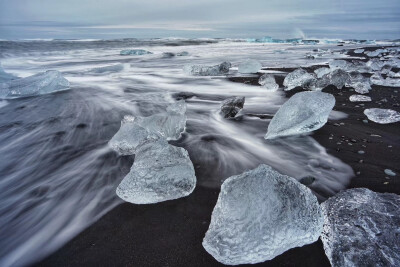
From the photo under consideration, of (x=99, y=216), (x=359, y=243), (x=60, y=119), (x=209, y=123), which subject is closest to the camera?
(x=359, y=243)

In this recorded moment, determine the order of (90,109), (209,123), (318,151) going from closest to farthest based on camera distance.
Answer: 1. (318,151)
2. (209,123)
3. (90,109)

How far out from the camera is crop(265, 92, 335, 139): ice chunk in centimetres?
270

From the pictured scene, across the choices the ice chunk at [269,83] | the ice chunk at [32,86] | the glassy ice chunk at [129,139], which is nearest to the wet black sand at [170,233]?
the glassy ice chunk at [129,139]

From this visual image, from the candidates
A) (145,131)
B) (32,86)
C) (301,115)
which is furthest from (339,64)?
(32,86)

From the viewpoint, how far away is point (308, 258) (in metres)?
Result: 1.29

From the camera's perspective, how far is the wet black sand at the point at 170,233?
132 cm

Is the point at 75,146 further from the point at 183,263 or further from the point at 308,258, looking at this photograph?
the point at 308,258

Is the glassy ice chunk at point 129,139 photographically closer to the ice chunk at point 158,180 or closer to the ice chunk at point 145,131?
the ice chunk at point 145,131

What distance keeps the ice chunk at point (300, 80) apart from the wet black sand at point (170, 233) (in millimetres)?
3058

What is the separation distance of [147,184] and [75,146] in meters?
1.59

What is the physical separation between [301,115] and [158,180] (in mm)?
1809

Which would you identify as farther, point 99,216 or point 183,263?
point 99,216

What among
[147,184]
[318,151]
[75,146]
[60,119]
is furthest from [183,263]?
[60,119]

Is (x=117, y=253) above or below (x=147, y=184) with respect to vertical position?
below
